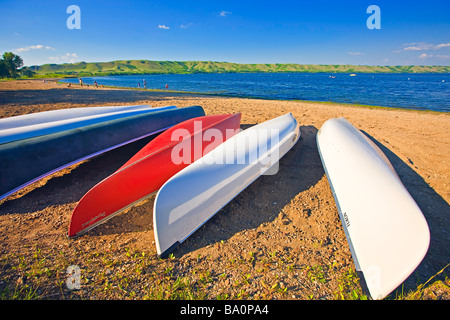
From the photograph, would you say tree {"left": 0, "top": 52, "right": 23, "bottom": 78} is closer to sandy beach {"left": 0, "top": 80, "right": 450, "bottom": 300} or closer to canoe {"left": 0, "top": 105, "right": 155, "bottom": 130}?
canoe {"left": 0, "top": 105, "right": 155, "bottom": 130}

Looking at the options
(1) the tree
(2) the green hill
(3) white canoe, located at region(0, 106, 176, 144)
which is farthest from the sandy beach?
(2) the green hill

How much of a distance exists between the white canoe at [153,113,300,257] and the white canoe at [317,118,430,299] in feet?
4.33

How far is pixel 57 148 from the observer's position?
3.51m

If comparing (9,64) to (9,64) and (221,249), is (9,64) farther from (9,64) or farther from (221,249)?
(221,249)

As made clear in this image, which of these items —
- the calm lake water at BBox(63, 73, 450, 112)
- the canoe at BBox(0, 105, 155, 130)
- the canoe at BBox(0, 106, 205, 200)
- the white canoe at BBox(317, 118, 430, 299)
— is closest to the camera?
the white canoe at BBox(317, 118, 430, 299)

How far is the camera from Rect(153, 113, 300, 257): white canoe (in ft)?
7.91

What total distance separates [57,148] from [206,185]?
2.85 meters

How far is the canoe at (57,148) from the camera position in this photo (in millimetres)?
2977

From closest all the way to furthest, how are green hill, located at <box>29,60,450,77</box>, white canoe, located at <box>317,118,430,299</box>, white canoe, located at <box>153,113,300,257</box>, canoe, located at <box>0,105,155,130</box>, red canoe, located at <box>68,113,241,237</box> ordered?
white canoe, located at <box>317,118,430,299</box>, white canoe, located at <box>153,113,300,257</box>, red canoe, located at <box>68,113,241,237</box>, canoe, located at <box>0,105,155,130</box>, green hill, located at <box>29,60,450,77</box>

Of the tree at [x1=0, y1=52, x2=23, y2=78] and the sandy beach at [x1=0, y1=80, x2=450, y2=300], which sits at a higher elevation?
the tree at [x1=0, y1=52, x2=23, y2=78]

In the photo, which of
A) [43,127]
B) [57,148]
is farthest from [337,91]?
[57,148]

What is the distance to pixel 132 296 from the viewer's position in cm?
187
